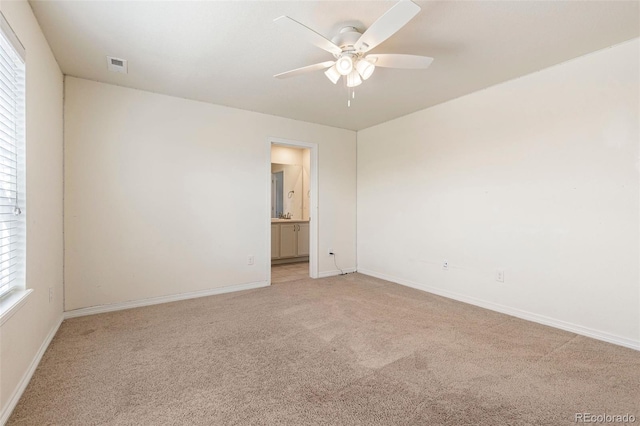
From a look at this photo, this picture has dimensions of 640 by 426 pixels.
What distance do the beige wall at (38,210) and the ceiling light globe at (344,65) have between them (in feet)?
6.05

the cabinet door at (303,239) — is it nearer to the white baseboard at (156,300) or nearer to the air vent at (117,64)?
the white baseboard at (156,300)

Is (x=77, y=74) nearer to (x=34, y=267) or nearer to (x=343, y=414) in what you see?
(x=34, y=267)

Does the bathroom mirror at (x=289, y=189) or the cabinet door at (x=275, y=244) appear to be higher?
the bathroom mirror at (x=289, y=189)

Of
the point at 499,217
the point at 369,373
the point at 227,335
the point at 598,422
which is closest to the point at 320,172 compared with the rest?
the point at 499,217

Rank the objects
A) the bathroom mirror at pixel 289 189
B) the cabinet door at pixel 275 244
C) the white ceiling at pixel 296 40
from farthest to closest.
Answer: the bathroom mirror at pixel 289 189 → the cabinet door at pixel 275 244 → the white ceiling at pixel 296 40

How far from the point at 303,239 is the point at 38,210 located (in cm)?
412

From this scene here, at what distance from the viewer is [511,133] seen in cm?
287

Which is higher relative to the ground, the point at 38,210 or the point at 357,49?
the point at 357,49

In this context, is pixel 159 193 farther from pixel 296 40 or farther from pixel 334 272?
pixel 334 272

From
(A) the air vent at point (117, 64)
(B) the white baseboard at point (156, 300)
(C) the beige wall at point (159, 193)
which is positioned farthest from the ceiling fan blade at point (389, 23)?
(B) the white baseboard at point (156, 300)

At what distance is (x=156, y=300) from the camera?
3207 millimetres

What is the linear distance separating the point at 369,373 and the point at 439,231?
223 cm

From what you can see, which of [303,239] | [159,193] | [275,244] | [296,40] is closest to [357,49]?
[296,40]

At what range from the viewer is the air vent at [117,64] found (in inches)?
97.0
